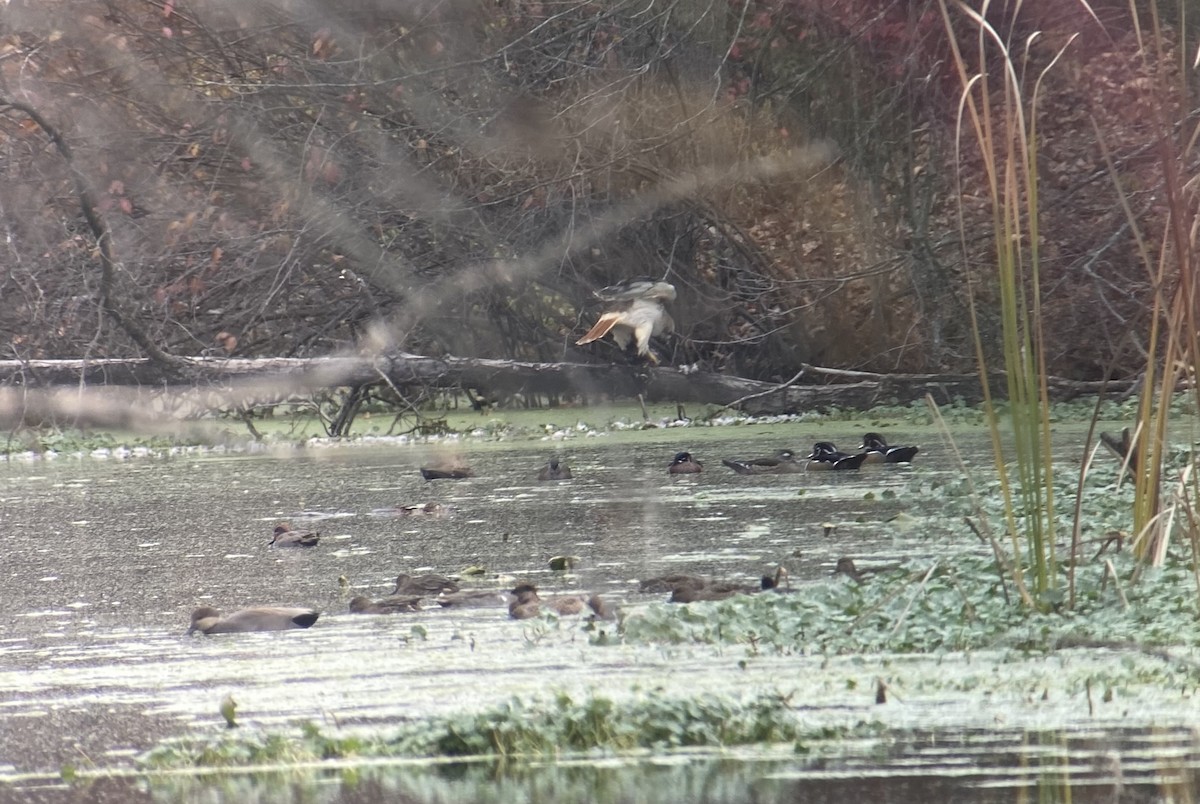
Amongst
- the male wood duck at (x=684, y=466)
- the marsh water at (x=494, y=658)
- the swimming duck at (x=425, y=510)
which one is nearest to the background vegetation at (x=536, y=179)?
the male wood duck at (x=684, y=466)

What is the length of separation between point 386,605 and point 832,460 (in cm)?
358

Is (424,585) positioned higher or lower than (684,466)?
lower

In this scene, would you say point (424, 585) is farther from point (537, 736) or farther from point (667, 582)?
point (537, 736)

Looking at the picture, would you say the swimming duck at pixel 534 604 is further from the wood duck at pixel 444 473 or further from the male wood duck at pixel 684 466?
the wood duck at pixel 444 473

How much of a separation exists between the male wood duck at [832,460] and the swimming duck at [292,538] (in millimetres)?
2501

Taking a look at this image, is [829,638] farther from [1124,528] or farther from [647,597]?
[1124,528]

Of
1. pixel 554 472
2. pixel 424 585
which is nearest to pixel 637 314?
pixel 554 472

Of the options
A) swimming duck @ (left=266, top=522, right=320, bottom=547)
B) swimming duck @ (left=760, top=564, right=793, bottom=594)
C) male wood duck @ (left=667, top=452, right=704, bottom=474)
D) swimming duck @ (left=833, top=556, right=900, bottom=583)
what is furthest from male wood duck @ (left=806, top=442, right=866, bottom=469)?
swimming duck @ (left=760, top=564, right=793, bottom=594)

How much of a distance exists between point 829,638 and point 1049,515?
19.2 inches

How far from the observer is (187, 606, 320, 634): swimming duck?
419 cm

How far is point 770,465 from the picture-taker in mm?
7730

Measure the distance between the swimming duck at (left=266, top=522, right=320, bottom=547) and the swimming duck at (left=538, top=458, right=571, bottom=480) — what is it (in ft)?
6.47

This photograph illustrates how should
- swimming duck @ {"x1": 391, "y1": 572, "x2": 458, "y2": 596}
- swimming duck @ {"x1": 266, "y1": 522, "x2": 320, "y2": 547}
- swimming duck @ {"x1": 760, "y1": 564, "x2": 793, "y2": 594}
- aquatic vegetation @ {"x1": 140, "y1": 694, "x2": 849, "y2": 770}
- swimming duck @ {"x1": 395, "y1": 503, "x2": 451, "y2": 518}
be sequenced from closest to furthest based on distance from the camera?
aquatic vegetation @ {"x1": 140, "y1": 694, "x2": 849, "y2": 770} → swimming duck @ {"x1": 760, "y1": 564, "x2": 793, "y2": 594} → swimming duck @ {"x1": 391, "y1": 572, "x2": 458, "y2": 596} → swimming duck @ {"x1": 266, "y1": 522, "x2": 320, "y2": 547} → swimming duck @ {"x1": 395, "y1": 503, "x2": 451, "y2": 518}

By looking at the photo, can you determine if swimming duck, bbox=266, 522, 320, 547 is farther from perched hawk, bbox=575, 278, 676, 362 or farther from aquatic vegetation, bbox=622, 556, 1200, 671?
perched hawk, bbox=575, 278, 676, 362
